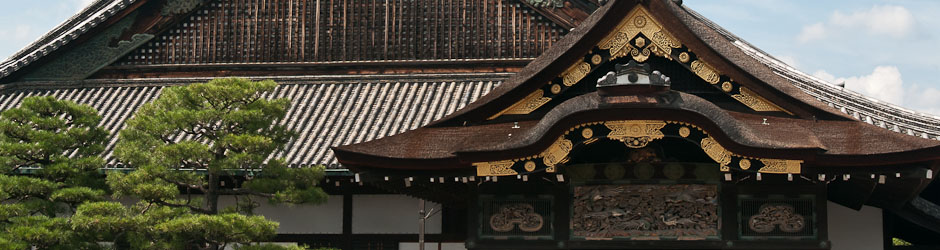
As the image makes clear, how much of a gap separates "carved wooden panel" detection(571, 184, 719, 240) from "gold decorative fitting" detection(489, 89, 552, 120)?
1089mm

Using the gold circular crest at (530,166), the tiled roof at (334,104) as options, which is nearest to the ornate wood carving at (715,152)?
the gold circular crest at (530,166)

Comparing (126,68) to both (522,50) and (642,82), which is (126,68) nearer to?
(522,50)

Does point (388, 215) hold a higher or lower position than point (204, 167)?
lower

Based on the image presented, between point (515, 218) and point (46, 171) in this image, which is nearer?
point (515, 218)

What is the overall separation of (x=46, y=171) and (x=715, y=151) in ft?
26.9

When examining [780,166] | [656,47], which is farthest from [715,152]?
[656,47]

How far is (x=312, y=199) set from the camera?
1350cm

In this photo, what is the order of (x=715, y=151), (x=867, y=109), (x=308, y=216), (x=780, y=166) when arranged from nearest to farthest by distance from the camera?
(x=780, y=166)
(x=715, y=151)
(x=867, y=109)
(x=308, y=216)

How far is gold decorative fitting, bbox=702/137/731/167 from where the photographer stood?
38.7 ft

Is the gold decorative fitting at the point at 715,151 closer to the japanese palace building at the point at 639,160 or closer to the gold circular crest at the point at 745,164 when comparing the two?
the japanese palace building at the point at 639,160

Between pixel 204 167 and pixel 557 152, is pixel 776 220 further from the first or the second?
pixel 204 167

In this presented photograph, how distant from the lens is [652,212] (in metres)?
12.7

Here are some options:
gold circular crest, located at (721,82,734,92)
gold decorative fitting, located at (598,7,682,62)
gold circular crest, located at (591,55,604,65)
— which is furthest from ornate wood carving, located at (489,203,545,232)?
gold circular crest, located at (721,82,734,92)

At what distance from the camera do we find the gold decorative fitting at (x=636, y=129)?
38.8 feet
